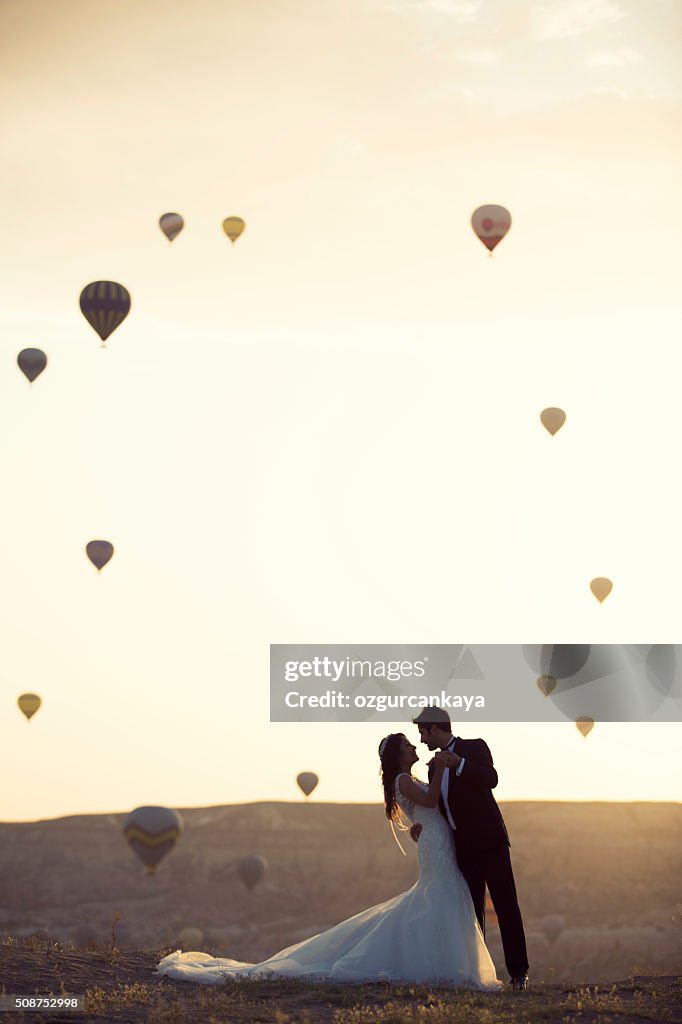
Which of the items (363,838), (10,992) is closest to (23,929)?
(363,838)

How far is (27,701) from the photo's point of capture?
5750 cm

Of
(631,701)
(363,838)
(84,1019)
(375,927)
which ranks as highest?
(363,838)

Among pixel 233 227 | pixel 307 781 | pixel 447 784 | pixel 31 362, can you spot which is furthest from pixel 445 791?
pixel 307 781

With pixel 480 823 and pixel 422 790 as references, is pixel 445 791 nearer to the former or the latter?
pixel 422 790

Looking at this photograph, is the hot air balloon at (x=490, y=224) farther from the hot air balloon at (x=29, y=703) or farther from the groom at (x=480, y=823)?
the hot air balloon at (x=29, y=703)

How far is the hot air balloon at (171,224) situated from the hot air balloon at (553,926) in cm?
8549

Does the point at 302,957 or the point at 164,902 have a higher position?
the point at 164,902

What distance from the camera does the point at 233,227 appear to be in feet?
149

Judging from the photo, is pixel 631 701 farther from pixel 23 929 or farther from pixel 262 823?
pixel 262 823

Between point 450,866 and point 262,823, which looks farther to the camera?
point 262,823

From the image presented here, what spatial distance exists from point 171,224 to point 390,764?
3129 cm

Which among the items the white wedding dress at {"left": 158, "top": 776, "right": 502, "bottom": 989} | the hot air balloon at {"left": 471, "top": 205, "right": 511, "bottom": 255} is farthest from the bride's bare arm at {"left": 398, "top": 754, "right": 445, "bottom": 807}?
the hot air balloon at {"left": 471, "top": 205, "right": 511, "bottom": 255}

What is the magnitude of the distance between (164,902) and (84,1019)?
4557 inches

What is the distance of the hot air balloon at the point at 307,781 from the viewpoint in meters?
65.5
